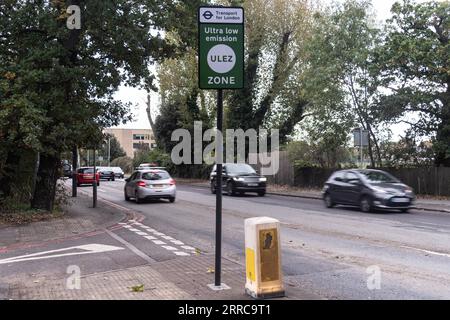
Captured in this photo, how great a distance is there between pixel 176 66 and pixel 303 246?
3361 centimetres

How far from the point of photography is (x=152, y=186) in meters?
22.5

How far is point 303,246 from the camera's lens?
35.9 ft

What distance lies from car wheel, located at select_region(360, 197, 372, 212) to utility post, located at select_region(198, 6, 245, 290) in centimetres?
1248

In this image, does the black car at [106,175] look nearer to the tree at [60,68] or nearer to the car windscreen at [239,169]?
the car windscreen at [239,169]

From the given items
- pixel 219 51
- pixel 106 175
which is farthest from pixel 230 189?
pixel 106 175

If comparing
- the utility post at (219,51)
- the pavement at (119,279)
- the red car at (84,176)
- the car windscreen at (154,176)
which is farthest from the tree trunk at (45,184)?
the red car at (84,176)

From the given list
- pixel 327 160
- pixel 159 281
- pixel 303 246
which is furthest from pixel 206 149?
pixel 159 281

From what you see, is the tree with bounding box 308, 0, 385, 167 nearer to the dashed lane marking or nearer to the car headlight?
the car headlight

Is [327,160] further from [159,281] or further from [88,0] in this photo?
[159,281]

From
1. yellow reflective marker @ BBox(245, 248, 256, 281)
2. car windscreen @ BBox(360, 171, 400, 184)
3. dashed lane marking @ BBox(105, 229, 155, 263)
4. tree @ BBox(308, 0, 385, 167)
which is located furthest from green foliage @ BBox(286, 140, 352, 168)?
yellow reflective marker @ BBox(245, 248, 256, 281)

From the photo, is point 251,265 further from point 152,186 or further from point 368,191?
point 152,186

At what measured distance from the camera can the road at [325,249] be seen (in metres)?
7.43

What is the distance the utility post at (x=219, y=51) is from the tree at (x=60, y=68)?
8322 mm

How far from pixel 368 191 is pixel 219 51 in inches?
506
